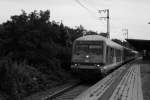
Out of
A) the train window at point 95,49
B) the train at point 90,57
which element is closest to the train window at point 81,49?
the train at point 90,57

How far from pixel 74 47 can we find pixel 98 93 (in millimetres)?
7870

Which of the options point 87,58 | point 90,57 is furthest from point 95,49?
point 87,58

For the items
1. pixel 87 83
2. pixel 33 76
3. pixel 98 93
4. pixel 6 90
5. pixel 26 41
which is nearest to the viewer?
pixel 98 93

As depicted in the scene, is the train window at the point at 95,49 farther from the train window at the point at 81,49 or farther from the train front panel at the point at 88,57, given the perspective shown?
the train window at the point at 81,49

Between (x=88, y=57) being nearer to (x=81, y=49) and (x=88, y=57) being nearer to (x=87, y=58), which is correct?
(x=87, y=58)

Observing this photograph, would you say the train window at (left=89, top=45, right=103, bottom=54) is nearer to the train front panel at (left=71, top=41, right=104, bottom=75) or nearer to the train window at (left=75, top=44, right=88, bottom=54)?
the train front panel at (left=71, top=41, right=104, bottom=75)

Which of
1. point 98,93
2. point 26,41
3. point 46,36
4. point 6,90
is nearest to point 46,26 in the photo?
point 46,36

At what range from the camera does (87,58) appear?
18.4m

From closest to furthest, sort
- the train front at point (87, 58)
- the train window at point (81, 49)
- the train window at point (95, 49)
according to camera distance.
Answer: the train front at point (87, 58)
the train window at point (95, 49)
the train window at point (81, 49)

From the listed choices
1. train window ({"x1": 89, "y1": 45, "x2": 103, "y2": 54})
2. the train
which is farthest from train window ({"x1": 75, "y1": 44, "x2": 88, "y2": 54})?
train window ({"x1": 89, "y1": 45, "x2": 103, "y2": 54})

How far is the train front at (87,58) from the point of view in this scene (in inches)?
704

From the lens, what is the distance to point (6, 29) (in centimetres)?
1953

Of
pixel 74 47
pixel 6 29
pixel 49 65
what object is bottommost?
pixel 49 65

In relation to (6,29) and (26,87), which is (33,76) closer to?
(26,87)
